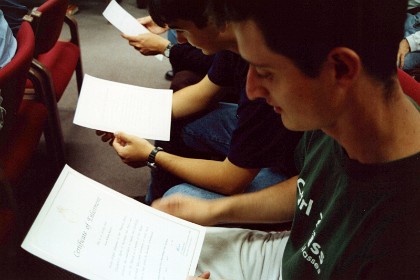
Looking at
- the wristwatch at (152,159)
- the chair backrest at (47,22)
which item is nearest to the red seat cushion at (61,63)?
the chair backrest at (47,22)

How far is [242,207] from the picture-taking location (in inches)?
40.9

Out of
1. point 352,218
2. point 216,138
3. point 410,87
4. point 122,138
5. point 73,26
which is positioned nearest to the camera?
point 352,218

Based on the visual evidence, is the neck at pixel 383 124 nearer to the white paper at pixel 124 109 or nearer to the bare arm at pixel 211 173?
the bare arm at pixel 211 173

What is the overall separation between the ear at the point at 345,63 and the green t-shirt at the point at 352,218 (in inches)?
5.8

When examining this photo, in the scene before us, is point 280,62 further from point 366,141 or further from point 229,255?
point 229,255

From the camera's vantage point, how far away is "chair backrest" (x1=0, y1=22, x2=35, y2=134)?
1.13 m

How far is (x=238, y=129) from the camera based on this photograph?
1059 mm

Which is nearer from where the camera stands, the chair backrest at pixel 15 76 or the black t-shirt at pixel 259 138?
the black t-shirt at pixel 259 138

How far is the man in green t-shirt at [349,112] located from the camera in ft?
1.80

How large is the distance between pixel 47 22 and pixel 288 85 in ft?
4.22

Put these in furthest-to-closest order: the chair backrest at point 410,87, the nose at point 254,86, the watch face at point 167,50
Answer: the watch face at point 167,50 < the chair backrest at point 410,87 < the nose at point 254,86

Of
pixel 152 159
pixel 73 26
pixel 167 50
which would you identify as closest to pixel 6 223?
pixel 152 159

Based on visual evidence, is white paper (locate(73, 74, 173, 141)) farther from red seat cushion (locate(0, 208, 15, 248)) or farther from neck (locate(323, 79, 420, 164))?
neck (locate(323, 79, 420, 164))

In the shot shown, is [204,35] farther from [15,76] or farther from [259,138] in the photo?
[15,76]
